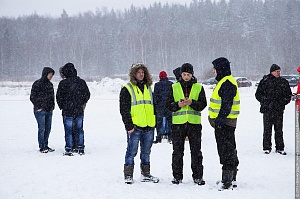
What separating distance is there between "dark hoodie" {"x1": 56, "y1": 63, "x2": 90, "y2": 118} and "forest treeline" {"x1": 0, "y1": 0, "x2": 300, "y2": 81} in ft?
235

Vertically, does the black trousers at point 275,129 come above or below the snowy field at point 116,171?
above

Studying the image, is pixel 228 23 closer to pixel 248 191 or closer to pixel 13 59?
pixel 13 59

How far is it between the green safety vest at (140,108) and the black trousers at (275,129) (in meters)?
3.37

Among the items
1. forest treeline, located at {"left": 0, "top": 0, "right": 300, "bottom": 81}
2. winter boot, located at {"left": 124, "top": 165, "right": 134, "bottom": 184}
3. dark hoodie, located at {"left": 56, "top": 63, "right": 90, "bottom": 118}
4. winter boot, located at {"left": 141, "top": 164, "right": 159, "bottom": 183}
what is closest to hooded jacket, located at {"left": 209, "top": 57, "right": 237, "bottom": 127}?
winter boot, located at {"left": 141, "top": 164, "right": 159, "bottom": 183}

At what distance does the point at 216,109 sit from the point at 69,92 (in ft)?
13.7

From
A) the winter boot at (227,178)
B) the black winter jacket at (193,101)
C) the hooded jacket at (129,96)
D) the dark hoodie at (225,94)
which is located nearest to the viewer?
the dark hoodie at (225,94)

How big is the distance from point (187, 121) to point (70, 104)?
3608 mm

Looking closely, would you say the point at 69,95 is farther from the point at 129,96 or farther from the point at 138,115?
the point at 138,115

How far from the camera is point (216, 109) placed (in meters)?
5.54

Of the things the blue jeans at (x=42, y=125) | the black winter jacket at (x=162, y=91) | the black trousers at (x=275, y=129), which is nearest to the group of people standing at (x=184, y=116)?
the black trousers at (x=275, y=129)

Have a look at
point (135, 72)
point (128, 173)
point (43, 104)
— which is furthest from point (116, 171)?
point (43, 104)

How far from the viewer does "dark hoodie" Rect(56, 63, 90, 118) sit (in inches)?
327

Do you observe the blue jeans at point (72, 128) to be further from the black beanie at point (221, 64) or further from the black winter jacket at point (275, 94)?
the black winter jacket at point (275, 94)

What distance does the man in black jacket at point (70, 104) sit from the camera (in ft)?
27.2
